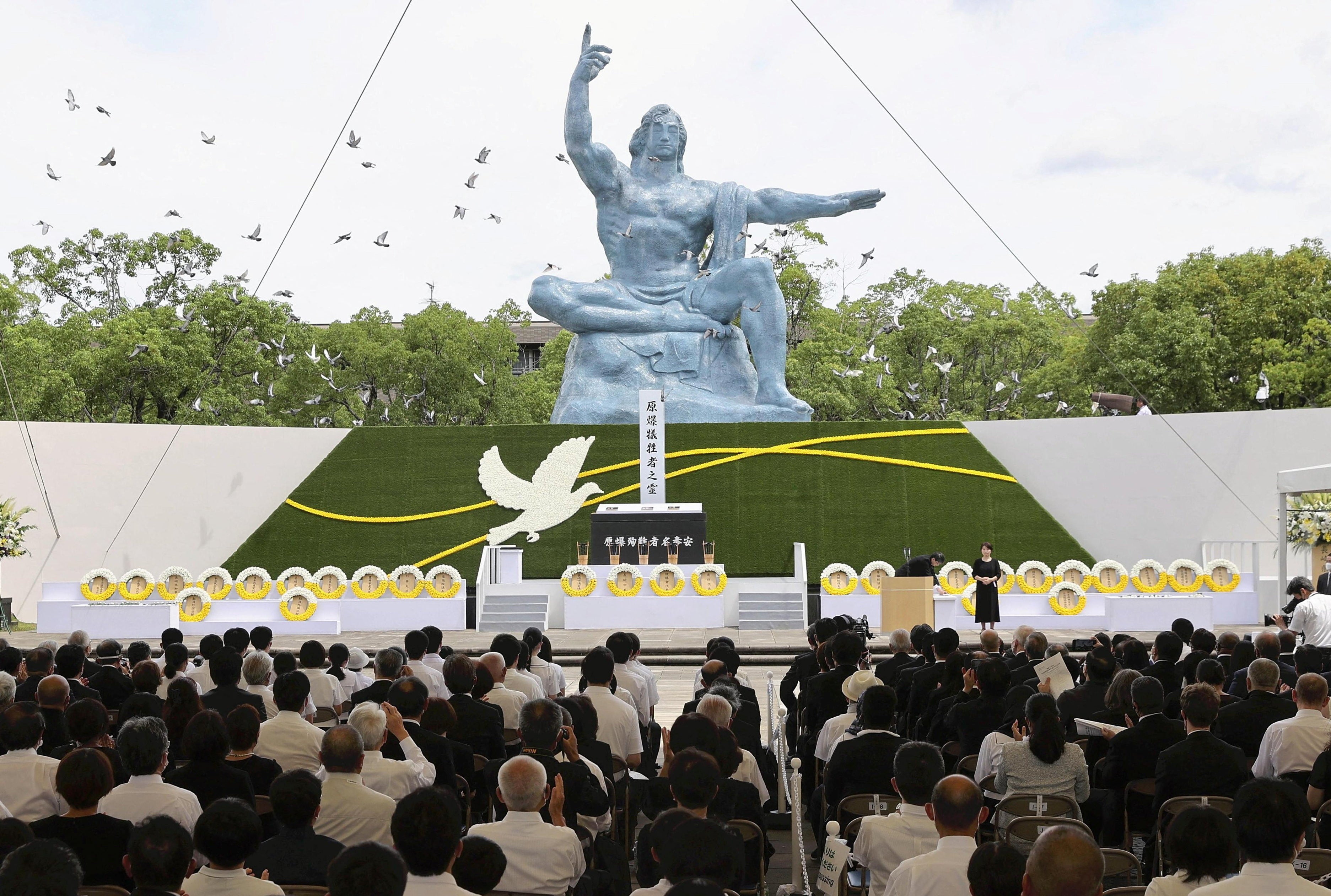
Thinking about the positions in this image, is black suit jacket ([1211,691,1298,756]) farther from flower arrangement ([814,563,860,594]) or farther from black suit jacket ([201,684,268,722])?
flower arrangement ([814,563,860,594])

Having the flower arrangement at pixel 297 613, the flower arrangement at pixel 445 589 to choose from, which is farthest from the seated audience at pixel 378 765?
the flower arrangement at pixel 445 589

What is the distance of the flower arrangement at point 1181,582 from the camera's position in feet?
58.8

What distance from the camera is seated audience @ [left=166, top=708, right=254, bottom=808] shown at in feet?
14.9

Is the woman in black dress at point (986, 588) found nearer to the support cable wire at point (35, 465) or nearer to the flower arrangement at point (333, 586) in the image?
the flower arrangement at point (333, 586)

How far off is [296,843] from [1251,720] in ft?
13.9

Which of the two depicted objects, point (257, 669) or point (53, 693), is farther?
point (257, 669)

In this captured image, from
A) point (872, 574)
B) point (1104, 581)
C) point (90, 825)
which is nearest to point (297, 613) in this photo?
point (872, 574)

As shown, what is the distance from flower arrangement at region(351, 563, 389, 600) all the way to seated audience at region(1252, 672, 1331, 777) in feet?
47.9

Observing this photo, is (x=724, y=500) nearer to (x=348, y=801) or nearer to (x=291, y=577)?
(x=291, y=577)

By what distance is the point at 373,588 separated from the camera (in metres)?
18.6

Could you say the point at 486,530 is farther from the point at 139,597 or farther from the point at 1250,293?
the point at 1250,293

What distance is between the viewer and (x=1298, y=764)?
5.31 m

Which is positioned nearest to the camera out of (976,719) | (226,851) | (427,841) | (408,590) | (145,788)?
(427,841)

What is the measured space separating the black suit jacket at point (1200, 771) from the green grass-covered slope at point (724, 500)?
1586 cm
